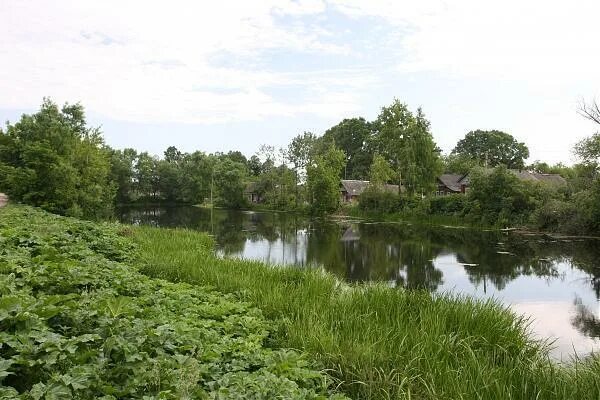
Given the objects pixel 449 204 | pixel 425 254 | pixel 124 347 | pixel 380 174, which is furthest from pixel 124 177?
pixel 124 347

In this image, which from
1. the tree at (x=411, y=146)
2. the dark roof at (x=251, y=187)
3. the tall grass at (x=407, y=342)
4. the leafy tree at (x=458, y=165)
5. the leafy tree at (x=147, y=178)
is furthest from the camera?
the leafy tree at (x=147, y=178)

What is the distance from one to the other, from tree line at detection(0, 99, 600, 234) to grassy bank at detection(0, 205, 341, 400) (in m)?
18.8

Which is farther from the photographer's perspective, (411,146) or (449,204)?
(411,146)

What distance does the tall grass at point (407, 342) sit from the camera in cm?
471

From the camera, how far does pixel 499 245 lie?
83.2 feet

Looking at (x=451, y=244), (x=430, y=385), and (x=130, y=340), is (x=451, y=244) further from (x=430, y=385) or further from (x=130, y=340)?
(x=130, y=340)

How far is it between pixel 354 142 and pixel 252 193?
20790 millimetres

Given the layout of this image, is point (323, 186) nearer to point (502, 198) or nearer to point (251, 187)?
point (502, 198)

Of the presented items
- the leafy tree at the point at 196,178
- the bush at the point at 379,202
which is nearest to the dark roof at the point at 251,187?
the leafy tree at the point at 196,178

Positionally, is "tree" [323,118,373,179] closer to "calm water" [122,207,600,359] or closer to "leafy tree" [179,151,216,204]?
"leafy tree" [179,151,216,204]

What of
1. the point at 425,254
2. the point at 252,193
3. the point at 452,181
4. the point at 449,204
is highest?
the point at 452,181

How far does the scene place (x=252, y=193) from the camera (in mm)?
70875

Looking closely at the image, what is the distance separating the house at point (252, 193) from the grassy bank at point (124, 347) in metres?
62.4

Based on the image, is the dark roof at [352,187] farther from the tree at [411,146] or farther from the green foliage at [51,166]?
the green foliage at [51,166]
